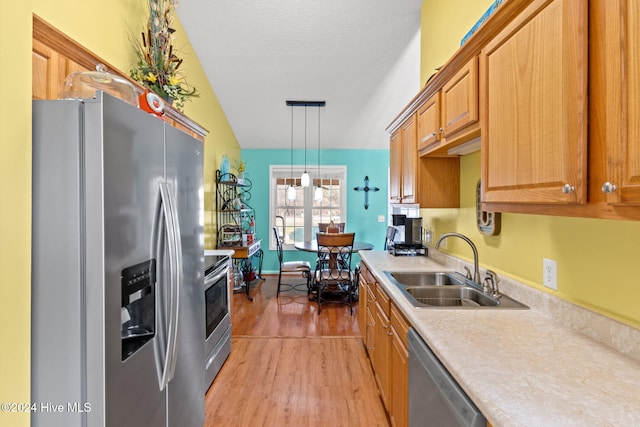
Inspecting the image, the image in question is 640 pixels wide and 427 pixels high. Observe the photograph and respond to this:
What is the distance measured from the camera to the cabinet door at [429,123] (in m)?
1.90

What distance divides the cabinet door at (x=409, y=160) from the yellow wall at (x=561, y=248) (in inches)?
13.6

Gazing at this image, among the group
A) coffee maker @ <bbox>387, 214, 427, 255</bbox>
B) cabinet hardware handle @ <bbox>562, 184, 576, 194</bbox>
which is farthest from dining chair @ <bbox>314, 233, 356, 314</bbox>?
cabinet hardware handle @ <bbox>562, 184, 576, 194</bbox>

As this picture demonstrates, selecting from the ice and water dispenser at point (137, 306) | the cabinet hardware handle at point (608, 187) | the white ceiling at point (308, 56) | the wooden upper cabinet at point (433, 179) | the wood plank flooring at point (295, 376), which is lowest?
the wood plank flooring at point (295, 376)

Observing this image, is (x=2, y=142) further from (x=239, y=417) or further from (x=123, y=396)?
(x=239, y=417)

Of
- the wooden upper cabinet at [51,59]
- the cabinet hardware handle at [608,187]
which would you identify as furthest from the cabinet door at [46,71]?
the cabinet hardware handle at [608,187]

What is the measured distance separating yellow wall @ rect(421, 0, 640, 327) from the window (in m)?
3.62

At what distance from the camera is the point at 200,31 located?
3324mm

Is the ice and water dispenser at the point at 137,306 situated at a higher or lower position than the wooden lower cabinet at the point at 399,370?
higher

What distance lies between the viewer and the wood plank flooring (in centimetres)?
203

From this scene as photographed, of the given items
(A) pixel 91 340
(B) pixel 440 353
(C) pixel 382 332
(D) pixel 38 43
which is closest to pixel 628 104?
(B) pixel 440 353

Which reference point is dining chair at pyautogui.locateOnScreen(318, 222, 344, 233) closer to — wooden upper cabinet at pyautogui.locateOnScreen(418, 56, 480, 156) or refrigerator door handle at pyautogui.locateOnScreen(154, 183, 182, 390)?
wooden upper cabinet at pyautogui.locateOnScreen(418, 56, 480, 156)

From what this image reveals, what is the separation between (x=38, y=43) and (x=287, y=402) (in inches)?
94.1

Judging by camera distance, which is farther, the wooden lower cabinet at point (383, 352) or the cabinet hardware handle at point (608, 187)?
the wooden lower cabinet at point (383, 352)

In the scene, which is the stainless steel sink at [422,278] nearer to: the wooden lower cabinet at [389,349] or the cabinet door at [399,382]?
the wooden lower cabinet at [389,349]
